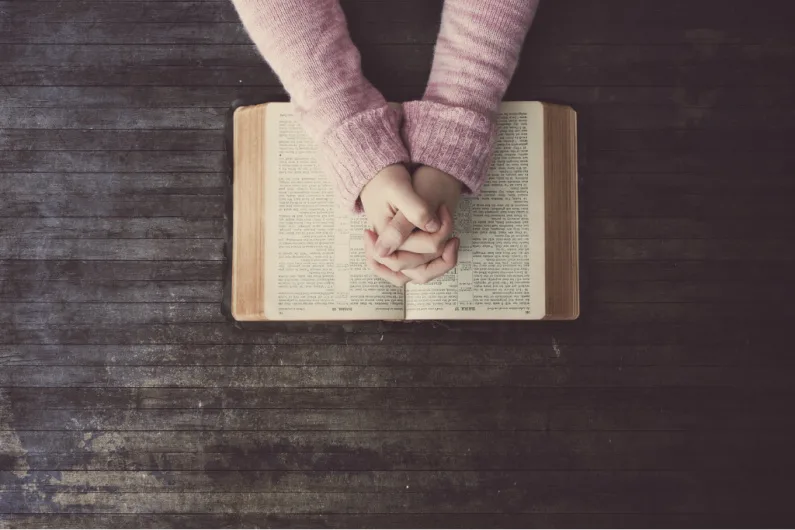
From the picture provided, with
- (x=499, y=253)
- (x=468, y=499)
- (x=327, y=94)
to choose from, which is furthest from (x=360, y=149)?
(x=468, y=499)

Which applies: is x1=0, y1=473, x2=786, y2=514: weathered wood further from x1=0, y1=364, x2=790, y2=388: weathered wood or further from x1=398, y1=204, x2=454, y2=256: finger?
x1=398, y1=204, x2=454, y2=256: finger

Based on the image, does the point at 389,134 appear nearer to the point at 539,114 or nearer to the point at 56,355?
the point at 539,114

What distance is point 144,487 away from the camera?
0.68m

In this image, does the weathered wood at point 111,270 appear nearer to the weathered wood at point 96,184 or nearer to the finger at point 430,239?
the weathered wood at point 96,184

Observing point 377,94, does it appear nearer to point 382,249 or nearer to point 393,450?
point 382,249

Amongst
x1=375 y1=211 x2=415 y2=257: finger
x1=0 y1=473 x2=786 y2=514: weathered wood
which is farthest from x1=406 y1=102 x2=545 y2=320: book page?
x1=0 y1=473 x2=786 y2=514: weathered wood

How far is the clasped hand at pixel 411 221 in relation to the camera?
0.55 meters

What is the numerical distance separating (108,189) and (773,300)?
0.90m

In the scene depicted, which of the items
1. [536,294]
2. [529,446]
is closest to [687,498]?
[529,446]

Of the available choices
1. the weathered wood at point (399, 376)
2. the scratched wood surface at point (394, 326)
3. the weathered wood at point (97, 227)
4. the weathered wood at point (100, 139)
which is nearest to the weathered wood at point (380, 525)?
the scratched wood surface at point (394, 326)

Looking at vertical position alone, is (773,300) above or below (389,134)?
below

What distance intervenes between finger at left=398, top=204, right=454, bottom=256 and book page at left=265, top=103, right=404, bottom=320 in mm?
100

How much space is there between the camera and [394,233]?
1.81ft

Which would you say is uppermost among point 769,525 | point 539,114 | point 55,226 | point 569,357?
point 539,114
